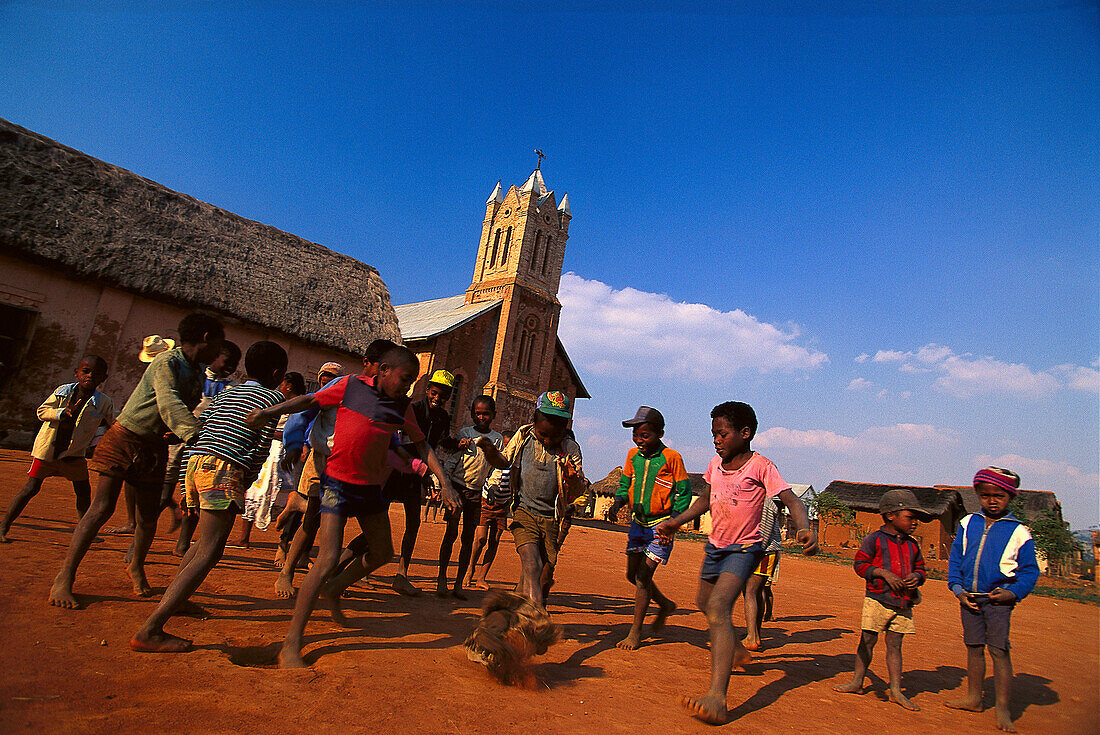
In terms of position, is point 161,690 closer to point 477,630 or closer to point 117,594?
point 477,630

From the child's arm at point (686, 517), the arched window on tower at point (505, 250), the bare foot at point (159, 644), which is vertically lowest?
the bare foot at point (159, 644)

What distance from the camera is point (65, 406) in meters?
5.54

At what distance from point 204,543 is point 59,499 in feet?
21.2

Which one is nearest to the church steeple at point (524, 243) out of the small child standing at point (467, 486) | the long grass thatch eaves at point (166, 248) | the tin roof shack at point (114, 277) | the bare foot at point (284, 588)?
the long grass thatch eaves at point (166, 248)

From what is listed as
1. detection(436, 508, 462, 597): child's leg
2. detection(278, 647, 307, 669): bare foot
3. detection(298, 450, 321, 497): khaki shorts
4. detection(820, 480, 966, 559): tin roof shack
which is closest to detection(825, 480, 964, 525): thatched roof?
detection(820, 480, 966, 559): tin roof shack

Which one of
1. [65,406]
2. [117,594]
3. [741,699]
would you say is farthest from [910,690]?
[65,406]

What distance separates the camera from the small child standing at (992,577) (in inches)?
160

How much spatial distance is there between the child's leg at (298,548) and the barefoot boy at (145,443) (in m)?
0.92

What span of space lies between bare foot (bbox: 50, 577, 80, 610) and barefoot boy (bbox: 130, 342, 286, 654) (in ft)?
2.23

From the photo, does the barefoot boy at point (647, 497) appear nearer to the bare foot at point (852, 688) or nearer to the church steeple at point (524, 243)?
the bare foot at point (852, 688)

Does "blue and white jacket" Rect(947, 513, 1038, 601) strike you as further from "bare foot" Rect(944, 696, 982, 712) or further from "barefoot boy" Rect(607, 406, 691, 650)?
"barefoot boy" Rect(607, 406, 691, 650)

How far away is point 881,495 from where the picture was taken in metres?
28.6

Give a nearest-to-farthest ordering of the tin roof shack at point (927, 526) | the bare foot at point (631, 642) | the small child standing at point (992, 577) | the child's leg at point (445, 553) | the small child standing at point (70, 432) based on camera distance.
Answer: the small child standing at point (992, 577) < the bare foot at point (631, 642) < the small child standing at point (70, 432) < the child's leg at point (445, 553) < the tin roof shack at point (927, 526)

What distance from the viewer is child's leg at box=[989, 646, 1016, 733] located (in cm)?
382
